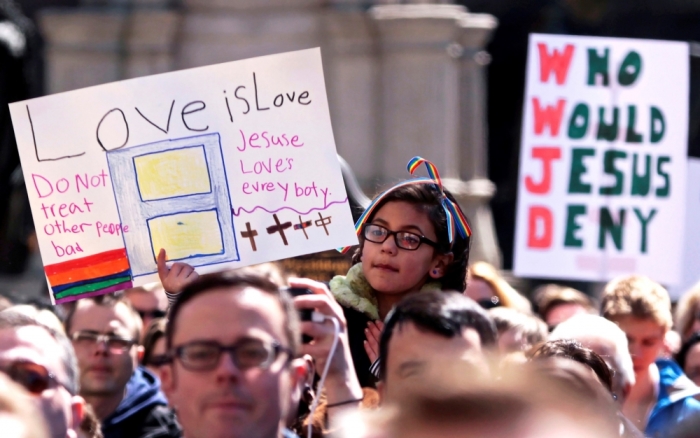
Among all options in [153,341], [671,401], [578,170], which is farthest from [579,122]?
[671,401]

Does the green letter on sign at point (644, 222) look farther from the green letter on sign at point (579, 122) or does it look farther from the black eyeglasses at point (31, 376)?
the black eyeglasses at point (31, 376)

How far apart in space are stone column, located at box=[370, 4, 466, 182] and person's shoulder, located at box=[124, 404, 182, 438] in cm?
638

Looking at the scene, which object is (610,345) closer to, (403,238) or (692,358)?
(403,238)

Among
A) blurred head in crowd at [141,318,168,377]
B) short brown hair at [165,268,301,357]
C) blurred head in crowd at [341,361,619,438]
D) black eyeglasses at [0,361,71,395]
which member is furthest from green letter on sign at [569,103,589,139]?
blurred head in crowd at [341,361,619,438]

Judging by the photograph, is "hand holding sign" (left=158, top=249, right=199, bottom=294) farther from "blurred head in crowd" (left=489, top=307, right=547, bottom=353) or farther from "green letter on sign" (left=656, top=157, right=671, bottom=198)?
"green letter on sign" (left=656, top=157, right=671, bottom=198)

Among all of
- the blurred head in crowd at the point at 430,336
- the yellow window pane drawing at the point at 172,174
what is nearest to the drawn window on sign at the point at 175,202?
the yellow window pane drawing at the point at 172,174

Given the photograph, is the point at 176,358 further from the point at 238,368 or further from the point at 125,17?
the point at 125,17

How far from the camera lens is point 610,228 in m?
7.44

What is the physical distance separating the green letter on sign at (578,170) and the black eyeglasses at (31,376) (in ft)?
15.1

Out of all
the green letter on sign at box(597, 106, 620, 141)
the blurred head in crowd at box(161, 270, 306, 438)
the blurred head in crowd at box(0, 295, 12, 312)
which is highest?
the blurred head in crowd at box(161, 270, 306, 438)

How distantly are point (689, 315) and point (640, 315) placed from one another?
1.03m

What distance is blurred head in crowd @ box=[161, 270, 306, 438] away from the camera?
9.00ft

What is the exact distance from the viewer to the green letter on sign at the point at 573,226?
7.40m

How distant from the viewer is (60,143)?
13.9 feet
